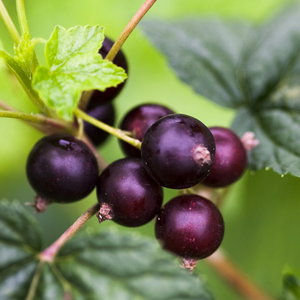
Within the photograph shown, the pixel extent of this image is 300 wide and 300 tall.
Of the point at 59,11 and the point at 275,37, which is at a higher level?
the point at 275,37

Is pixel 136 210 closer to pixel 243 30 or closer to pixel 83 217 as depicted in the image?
pixel 83 217

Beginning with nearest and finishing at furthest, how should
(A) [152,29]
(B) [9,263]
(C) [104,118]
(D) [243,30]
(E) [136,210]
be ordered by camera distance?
(E) [136,210] → (B) [9,263] → (C) [104,118] → (A) [152,29] → (D) [243,30]

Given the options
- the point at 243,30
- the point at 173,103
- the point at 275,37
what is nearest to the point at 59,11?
the point at 173,103

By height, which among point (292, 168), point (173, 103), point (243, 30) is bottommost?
point (173, 103)

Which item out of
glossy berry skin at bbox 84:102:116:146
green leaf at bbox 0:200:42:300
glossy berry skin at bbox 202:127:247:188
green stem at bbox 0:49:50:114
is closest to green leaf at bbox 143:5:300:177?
glossy berry skin at bbox 202:127:247:188

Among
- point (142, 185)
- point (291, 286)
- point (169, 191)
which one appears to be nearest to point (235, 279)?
point (291, 286)

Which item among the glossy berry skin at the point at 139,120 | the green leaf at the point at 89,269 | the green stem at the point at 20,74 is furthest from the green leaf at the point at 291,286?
the green stem at the point at 20,74
